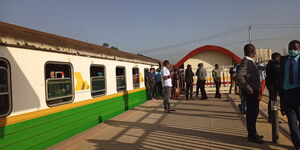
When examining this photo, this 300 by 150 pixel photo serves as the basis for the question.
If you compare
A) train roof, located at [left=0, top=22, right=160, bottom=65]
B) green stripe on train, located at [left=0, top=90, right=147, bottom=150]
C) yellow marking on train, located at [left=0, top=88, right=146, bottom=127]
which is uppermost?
train roof, located at [left=0, top=22, right=160, bottom=65]

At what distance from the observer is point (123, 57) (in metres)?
8.38

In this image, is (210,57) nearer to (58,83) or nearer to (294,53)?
(294,53)

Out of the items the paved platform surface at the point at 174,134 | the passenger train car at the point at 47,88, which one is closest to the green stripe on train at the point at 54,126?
the passenger train car at the point at 47,88

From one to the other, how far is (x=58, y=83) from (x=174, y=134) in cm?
290

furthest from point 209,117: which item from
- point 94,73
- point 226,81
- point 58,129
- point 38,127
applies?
point 226,81

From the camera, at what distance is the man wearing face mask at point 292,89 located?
3516mm

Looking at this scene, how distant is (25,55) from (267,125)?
5.62m

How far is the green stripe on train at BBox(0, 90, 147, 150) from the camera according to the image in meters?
3.59

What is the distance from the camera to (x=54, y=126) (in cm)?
457

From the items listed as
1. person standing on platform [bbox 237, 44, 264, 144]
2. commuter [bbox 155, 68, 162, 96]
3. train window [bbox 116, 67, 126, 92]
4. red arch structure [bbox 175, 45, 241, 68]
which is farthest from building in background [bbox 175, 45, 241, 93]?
person standing on platform [bbox 237, 44, 264, 144]

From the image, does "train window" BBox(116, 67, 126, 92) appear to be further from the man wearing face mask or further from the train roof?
the man wearing face mask

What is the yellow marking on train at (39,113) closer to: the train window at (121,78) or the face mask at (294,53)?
the train window at (121,78)

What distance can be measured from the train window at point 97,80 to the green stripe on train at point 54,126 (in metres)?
0.34

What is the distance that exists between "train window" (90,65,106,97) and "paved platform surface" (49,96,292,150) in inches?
39.0
